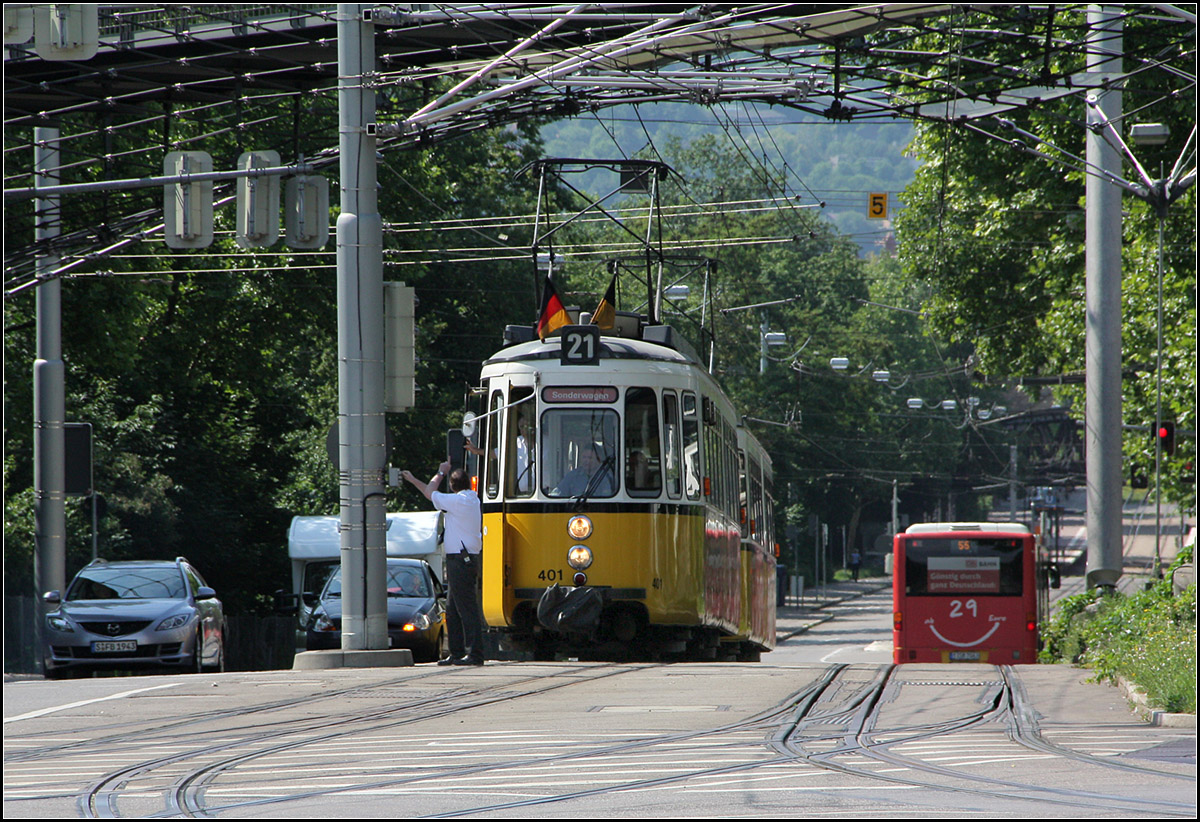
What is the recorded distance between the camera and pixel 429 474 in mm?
39375

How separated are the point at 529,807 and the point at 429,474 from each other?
32.5 m

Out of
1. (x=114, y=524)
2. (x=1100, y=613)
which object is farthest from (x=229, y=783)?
(x=114, y=524)

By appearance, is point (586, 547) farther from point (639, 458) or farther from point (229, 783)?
point (229, 783)

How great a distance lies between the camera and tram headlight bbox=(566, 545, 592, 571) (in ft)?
52.9

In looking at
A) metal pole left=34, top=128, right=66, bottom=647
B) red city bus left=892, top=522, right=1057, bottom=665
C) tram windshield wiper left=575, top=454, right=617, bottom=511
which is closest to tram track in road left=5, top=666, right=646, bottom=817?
tram windshield wiper left=575, top=454, right=617, bottom=511

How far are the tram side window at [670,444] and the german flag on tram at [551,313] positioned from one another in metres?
1.49

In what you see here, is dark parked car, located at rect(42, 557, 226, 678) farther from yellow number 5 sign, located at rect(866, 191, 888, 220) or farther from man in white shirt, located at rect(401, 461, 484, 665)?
yellow number 5 sign, located at rect(866, 191, 888, 220)

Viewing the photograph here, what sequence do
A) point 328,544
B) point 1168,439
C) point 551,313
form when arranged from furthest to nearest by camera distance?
point 328,544, point 1168,439, point 551,313

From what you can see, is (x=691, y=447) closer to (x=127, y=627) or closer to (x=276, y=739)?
(x=127, y=627)

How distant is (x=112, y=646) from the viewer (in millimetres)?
19625

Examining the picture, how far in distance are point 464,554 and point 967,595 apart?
1478 centimetres

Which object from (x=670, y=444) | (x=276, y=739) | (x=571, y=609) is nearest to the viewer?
(x=276, y=739)

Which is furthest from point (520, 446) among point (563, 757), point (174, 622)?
point (563, 757)

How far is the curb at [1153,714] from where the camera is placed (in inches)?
406
